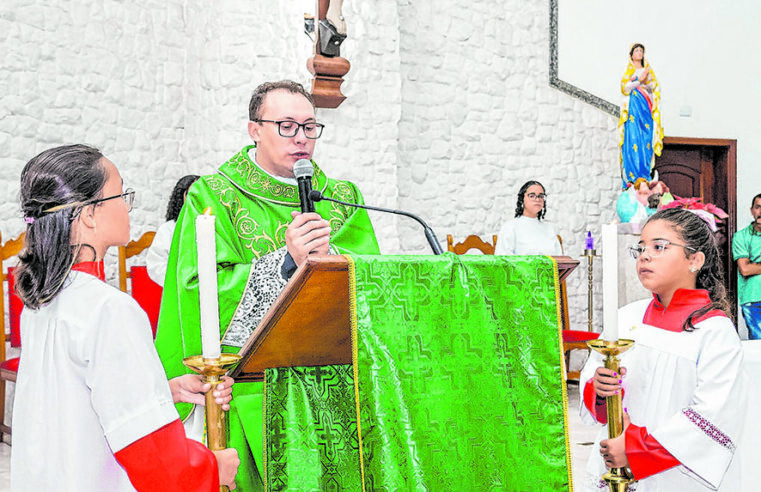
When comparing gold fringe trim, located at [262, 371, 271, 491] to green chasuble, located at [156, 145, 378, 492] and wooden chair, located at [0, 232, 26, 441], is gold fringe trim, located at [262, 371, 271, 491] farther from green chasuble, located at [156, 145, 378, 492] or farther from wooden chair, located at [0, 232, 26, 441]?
wooden chair, located at [0, 232, 26, 441]

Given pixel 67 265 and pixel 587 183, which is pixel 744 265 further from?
pixel 67 265

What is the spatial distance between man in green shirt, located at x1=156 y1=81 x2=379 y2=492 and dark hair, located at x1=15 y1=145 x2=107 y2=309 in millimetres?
409

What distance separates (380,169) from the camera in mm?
5543

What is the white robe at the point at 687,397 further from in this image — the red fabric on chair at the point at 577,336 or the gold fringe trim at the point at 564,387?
the red fabric on chair at the point at 577,336

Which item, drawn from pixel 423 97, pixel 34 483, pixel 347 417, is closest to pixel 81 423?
pixel 34 483

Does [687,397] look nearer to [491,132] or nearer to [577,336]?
[577,336]

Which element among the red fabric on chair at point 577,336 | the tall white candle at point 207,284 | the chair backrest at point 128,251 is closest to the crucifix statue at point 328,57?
the chair backrest at point 128,251

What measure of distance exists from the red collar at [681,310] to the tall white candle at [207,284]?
1254mm

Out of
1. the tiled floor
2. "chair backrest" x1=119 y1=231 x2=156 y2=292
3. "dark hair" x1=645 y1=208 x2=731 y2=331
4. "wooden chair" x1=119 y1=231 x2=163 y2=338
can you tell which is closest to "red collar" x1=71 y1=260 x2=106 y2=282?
"dark hair" x1=645 y1=208 x2=731 y2=331

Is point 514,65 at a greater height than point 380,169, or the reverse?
point 514,65

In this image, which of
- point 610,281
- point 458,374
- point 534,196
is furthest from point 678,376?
point 534,196

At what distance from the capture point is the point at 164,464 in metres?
1.11

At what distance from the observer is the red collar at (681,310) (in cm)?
184

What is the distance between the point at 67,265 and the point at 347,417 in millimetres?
636
